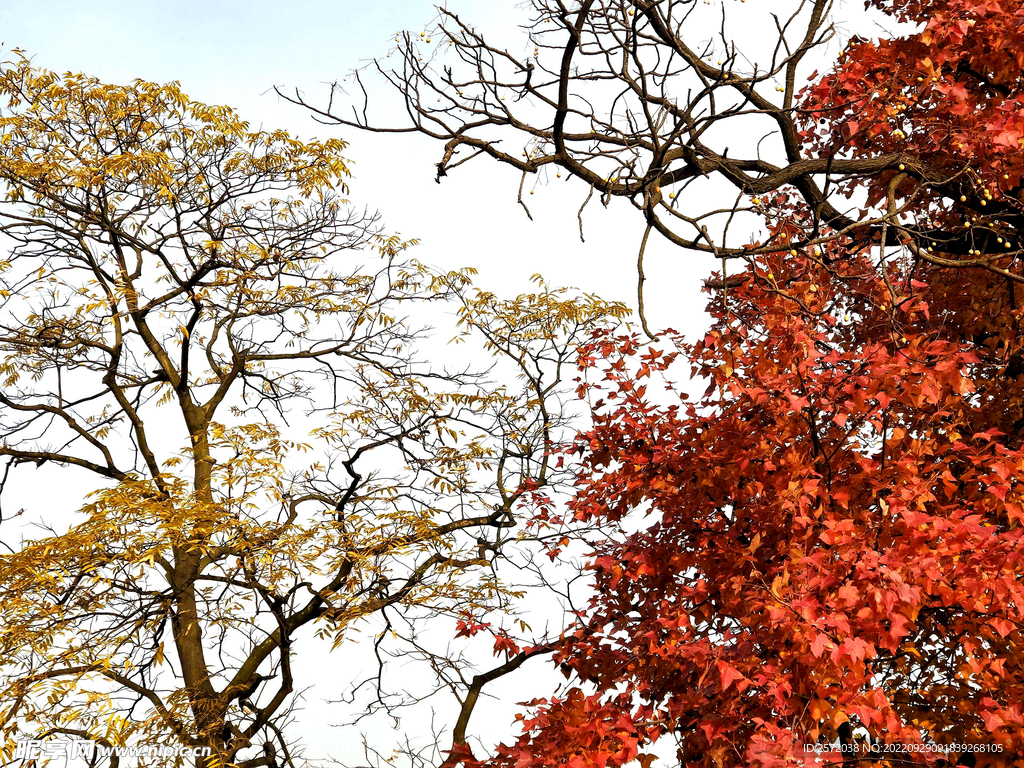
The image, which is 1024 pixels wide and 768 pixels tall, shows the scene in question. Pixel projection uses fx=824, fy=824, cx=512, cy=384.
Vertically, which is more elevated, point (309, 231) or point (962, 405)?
point (309, 231)

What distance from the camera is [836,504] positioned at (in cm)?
359

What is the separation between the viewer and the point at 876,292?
13.7 ft

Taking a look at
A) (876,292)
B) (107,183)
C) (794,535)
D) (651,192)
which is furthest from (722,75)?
(107,183)

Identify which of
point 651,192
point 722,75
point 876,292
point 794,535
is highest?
point 722,75

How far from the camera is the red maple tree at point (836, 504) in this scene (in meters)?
2.93

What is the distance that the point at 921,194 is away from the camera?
531cm

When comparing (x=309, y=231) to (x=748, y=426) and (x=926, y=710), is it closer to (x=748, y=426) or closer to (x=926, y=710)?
(x=748, y=426)

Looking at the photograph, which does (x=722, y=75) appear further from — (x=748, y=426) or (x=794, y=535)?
(x=794, y=535)

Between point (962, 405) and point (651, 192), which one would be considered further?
point (962, 405)

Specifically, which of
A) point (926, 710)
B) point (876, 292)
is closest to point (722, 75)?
point (876, 292)

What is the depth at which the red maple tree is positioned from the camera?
2.93m

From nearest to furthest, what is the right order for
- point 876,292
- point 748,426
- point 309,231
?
point 748,426 < point 876,292 < point 309,231

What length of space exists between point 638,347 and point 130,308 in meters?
4.65

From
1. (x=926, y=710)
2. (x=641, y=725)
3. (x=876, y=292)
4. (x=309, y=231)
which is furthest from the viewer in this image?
(x=309, y=231)
